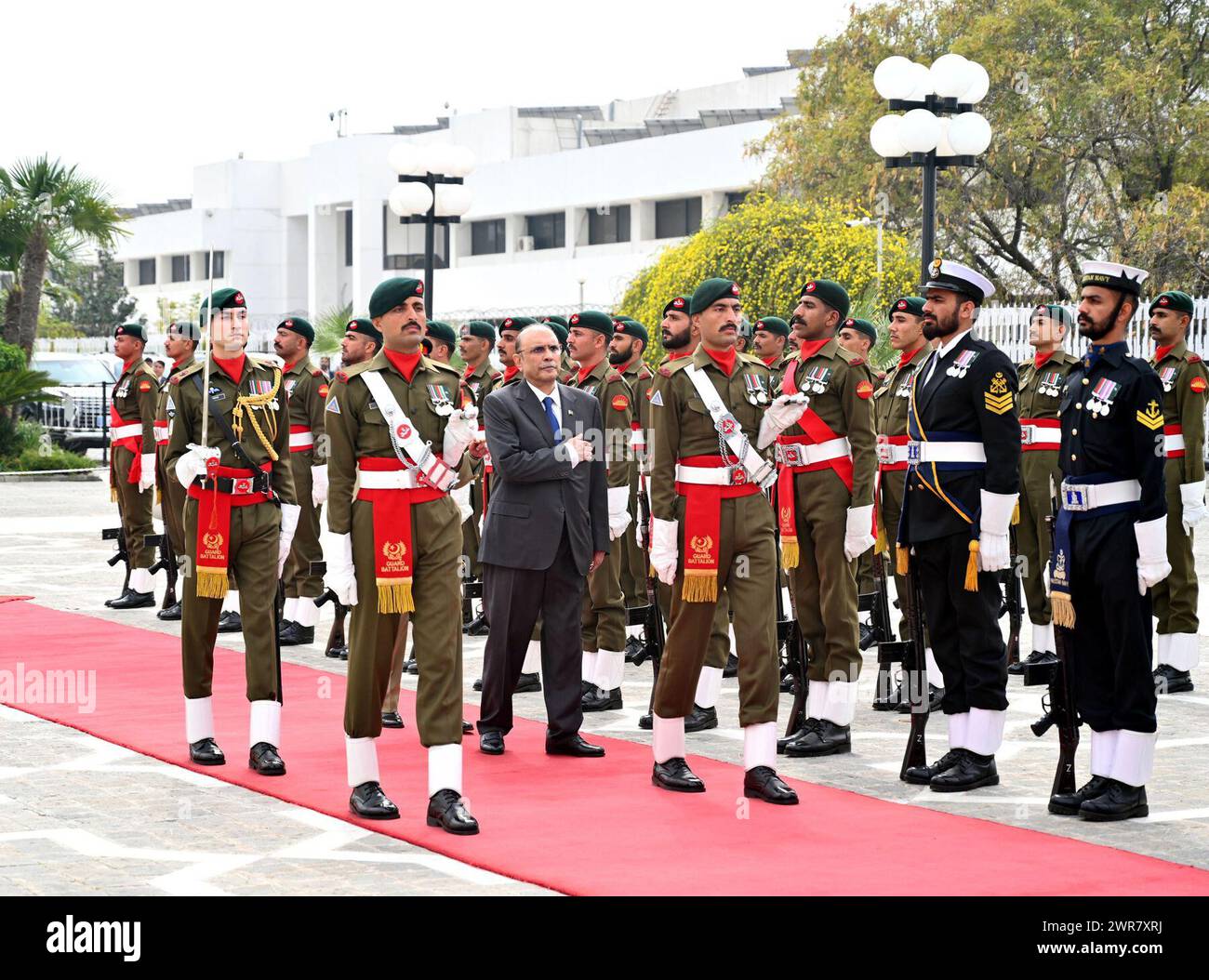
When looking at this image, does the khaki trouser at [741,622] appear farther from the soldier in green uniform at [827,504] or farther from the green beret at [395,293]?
the green beret at [395,293]

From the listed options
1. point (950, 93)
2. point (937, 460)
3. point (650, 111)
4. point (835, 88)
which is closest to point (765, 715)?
point (937, 460)

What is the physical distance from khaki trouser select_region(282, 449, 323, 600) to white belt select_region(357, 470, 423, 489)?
586 centimetres

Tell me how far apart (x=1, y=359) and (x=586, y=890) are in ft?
94.2

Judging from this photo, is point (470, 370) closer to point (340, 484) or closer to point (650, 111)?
point (340, 484)

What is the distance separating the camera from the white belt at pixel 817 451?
9461 millimetres

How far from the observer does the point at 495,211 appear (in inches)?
2514

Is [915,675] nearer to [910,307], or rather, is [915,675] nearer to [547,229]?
[910,307]

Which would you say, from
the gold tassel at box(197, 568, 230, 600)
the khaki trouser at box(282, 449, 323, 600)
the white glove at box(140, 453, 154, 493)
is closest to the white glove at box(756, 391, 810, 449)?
the gold tassel at box(197, 568, 230, 600)

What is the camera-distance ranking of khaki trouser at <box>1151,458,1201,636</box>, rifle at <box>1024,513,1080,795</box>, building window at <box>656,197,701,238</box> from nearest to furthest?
rifle at <box>1024,513,1080,795</box>, khaki trouser at <box>1151,458,1201,636</box>, building window at <box>656,197,701,238</box>

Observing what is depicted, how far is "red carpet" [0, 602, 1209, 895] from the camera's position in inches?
264

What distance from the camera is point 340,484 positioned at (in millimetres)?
7746

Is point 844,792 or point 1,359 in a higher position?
point 1,359

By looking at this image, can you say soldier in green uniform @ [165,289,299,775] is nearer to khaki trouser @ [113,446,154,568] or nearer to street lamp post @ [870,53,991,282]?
khaki trouser @ [113,446,154,568]
